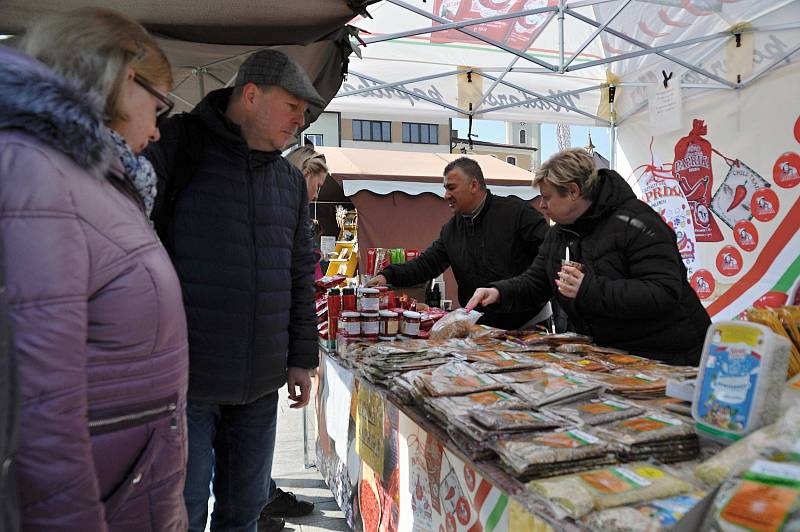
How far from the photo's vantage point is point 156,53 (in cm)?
124

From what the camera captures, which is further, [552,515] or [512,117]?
[512,117]

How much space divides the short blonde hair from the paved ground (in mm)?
2018

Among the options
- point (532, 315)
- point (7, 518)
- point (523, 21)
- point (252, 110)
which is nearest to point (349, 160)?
point (523, 21)

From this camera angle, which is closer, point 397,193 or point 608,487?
point 608,487

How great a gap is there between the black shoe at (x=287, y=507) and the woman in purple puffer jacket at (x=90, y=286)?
87.3 inches

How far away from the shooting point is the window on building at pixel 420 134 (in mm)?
39369

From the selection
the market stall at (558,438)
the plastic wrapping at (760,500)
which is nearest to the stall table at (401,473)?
the market stall at (558,438)

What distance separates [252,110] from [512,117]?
550cm

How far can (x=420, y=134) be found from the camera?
130 feet

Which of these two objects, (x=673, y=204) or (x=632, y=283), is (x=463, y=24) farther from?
(x=632, y=283)

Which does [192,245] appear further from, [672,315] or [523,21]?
[523,21]

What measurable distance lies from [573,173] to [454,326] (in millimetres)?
895

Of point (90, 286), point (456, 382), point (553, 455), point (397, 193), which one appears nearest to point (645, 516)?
point (553, 455)

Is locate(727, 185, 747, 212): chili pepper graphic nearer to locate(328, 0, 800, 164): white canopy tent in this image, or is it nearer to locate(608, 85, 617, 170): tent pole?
locate(328, 0, 800, 164): white canopy tent
